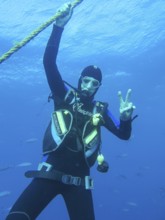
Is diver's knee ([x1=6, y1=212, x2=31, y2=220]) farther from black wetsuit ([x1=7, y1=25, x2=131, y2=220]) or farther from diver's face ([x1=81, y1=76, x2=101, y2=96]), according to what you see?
diver's face ([x1=81, y1=76, x2=101, y2=96])

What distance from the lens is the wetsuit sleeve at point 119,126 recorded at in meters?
5.72

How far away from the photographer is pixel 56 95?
5.78 m

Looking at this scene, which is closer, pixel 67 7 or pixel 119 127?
pixel 67 7

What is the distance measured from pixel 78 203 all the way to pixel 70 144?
0.93m

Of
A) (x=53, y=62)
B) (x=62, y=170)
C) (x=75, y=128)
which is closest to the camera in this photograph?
(x=62, y=170)

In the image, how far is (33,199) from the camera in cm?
490

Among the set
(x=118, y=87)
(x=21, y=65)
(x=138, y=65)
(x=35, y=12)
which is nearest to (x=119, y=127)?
(x=35, y=12)

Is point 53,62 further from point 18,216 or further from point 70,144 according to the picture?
point 18,216

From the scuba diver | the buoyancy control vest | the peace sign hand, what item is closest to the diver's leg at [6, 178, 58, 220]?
the scuba diver

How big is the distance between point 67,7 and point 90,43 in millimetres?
18288

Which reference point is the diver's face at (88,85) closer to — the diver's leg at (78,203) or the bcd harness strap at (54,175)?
the bcd harness strap at (54,175)

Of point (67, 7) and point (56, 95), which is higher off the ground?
point (67, 7)

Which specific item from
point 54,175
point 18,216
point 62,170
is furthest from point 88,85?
point 18,216

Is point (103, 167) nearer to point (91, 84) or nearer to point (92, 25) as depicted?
point (91, 84)
